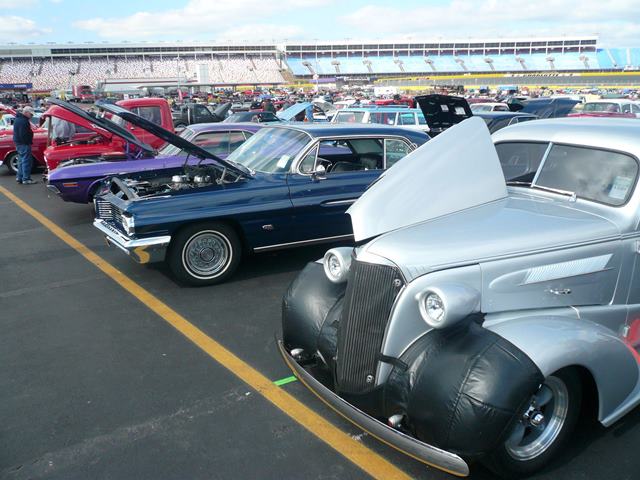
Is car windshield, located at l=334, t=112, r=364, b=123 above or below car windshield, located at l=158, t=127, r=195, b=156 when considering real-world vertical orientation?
above

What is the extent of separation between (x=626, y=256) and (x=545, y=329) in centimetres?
94

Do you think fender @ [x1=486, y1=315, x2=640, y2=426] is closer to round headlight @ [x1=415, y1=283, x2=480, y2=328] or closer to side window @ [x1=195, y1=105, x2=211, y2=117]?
round headlight @ [x1=415, y1=283, x2=480, y2=328]

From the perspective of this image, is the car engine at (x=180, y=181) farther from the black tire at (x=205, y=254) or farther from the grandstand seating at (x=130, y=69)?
the grandstand seating at (x=130, y=69)

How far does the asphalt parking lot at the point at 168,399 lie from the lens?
2.90m

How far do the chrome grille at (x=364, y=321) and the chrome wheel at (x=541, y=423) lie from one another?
2.67 feet

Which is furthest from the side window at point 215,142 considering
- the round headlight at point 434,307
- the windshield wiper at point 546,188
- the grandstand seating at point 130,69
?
the grandstand seating at point 130,69

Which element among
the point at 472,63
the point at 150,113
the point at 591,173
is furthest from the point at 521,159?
the point at 472,63

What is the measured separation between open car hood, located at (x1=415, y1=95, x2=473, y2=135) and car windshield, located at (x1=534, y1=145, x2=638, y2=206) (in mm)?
8883

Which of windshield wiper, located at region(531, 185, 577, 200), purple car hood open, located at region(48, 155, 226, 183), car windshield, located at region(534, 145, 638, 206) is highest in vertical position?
car windshield, located at region(534, 145, 638, 206)

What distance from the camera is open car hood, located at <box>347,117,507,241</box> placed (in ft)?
10.8

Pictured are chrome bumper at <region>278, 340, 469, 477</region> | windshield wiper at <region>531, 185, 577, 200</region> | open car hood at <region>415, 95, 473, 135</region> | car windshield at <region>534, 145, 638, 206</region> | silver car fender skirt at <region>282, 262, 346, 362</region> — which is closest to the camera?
chrome bumper at <region>278, 340, 469, 477</region>

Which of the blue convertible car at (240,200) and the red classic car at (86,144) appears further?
the red classic car at (86,144)

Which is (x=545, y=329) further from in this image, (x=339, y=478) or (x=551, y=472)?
(x=339, y=478)

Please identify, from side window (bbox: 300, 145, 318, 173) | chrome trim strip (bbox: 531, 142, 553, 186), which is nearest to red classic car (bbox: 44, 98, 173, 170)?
side window (bbox: 300, 145, 318, 173)
